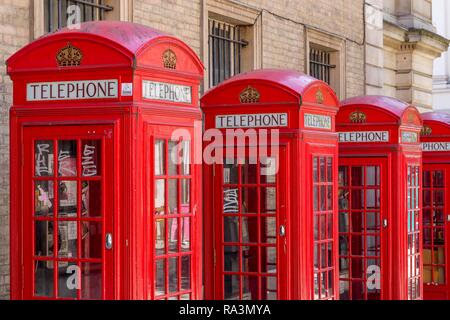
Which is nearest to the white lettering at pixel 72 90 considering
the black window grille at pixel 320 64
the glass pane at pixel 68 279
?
the glass pane at pixel 68 279

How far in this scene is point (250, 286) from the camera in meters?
8.79

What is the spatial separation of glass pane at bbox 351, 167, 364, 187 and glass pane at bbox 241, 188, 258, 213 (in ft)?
7.14

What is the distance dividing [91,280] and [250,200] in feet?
7.23

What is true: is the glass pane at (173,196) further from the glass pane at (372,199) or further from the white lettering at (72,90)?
the glass pane at (372,199)

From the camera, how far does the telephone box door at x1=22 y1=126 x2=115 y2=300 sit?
6.70 m

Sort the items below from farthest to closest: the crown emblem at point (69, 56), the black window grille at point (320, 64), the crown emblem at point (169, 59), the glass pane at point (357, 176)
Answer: the black window grille at point (320, 64)
the glass pane at point (357, 176)
the crown emblem at point (169, 59)
the crown emblem at point (69, 56)

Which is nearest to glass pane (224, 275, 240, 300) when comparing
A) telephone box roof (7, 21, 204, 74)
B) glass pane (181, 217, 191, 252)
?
glass pane (181, 217, 191, 252)

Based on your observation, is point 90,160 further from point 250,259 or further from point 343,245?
point 343,245

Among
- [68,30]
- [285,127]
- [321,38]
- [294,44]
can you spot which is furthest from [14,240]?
[321,38]

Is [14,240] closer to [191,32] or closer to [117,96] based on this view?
[117,96]

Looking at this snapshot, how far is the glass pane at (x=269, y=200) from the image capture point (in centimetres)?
853

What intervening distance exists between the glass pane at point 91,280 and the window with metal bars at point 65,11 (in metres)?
3.35

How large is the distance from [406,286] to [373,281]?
437 mm

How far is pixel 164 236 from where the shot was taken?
22.9ft
